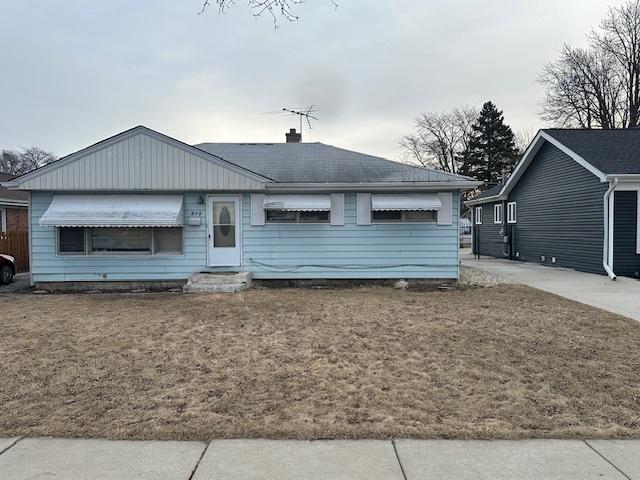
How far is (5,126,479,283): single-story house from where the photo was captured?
11.0 metres

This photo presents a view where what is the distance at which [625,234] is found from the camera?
12.6 metres

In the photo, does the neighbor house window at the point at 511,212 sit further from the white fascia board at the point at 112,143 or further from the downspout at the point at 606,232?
the white fascia board at the point at 112,143

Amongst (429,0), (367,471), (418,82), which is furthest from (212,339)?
(418,82)

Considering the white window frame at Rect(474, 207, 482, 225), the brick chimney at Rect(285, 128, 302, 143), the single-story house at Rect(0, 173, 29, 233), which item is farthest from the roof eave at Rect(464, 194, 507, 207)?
the single-story house at Rect(0, 173, 29, 233)

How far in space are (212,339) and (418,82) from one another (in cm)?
1457

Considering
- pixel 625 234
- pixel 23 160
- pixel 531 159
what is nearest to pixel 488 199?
pixel 531 159

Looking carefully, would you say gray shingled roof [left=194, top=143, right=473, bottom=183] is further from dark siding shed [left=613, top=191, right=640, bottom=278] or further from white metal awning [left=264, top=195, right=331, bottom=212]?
dark siding shed [left=613, top=191, right=640, bottom=278]

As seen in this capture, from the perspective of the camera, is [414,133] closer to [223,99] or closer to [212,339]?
[223,99]

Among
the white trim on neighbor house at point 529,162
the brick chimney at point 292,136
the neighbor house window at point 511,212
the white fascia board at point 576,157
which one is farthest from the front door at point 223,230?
the neighbor house window at point 511,212

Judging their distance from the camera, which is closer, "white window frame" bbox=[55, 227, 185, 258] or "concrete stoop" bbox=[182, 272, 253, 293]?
"concrete stoop" bbox=[182, 272, 253, 293]

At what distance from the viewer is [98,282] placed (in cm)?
1145

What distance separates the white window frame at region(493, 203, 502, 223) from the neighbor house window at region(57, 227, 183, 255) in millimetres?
15510

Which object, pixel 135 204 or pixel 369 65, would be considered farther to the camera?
pixel 369 65

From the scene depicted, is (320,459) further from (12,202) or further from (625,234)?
(12,202)
